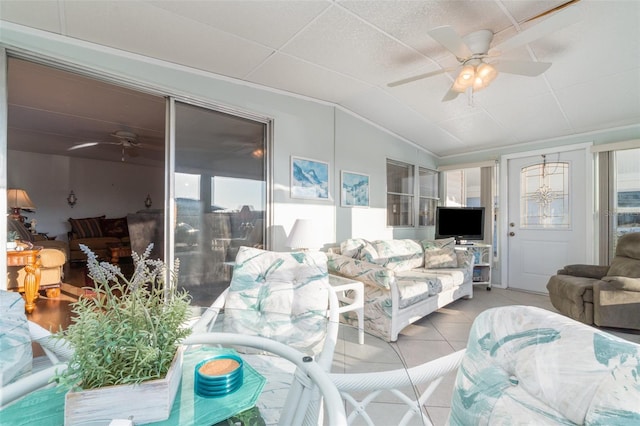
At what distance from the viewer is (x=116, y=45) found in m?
2.12

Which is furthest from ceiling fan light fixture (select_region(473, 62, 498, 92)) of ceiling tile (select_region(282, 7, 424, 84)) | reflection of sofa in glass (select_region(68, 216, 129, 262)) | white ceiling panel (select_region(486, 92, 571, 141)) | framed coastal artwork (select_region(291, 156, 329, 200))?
reflection of sofa in glass (select_region(68, 216, 129, 262))

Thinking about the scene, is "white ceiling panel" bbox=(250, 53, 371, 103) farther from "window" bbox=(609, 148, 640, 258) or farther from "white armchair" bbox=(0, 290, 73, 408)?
"window" bbox=(609, 148, 640, 258)

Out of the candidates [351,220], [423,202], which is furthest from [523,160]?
[351,220]

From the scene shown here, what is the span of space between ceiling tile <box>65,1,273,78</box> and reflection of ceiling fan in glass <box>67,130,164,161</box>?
295 centimetres

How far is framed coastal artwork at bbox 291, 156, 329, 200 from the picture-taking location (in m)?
3.19

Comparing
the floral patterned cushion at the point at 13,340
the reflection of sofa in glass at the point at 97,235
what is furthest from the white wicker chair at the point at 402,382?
the reflection of sofa in glass at the point at 97,235

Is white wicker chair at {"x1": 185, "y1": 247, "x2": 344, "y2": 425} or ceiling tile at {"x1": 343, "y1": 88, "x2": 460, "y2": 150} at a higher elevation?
ceiling tile at {"x1": 343, "y1": 88, "x2": 460, "y2": 150}

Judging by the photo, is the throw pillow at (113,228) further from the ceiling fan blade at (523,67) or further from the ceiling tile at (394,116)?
the ceiling fan blade at (523,67)

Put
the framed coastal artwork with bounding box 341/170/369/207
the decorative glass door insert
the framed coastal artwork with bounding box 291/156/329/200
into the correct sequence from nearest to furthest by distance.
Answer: the framed coastal artwork with bounding box 291/156/329/200, the framed coastal artwork with bounding box 341/170/369/207, the decorative glass door insert

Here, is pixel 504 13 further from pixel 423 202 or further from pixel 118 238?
pixel 118 238

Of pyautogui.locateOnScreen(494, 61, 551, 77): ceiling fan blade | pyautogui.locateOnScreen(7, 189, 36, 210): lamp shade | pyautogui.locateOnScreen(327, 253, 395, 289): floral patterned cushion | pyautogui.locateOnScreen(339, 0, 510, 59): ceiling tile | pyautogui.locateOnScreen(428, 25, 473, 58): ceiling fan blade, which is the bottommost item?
pyautogui.locateOnScreen(327, 253, 395, 289): floral patterned cushion

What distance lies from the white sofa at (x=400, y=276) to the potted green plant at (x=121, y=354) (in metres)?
2.12

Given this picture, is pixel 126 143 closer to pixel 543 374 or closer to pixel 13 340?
pixel 13 340

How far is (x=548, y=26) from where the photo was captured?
1633 millimetres
